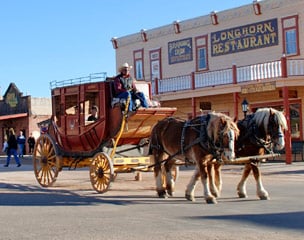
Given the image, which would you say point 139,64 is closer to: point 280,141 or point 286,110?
point 286,110

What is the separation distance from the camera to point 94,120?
15070 mm

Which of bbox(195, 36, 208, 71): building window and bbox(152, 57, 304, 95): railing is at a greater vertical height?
bbox(195, 36, 208, 71): building window

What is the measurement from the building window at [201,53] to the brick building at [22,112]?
19.1 metres

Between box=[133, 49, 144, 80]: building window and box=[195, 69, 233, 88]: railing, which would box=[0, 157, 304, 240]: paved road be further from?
box=[133, 49, 144, 80]: building window

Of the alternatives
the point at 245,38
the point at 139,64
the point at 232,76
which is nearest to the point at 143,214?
the point at 232,76

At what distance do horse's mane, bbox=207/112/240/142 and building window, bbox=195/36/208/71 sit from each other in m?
18.0

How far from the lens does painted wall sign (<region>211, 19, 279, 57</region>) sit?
26500 mm

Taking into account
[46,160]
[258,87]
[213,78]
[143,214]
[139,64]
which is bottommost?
[143,214]

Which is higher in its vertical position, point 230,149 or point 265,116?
point 265,116

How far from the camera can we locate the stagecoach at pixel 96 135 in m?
14.0

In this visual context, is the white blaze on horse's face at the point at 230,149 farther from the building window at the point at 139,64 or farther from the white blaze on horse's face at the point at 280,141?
the building window at the point at 139,64

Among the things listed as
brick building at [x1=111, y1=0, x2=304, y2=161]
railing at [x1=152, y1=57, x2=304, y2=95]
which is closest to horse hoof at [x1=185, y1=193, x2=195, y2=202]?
brick building at [x1=111, y1=0, x2=304, y2=161]

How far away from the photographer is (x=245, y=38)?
27.6 meters

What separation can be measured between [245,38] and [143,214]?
18.5 m
